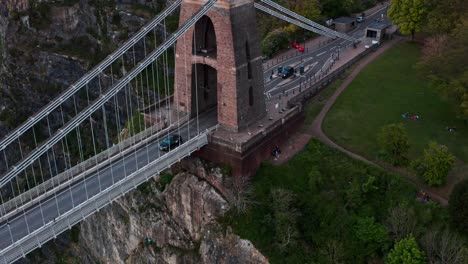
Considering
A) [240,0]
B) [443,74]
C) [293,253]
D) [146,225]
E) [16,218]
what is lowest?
[146,225]

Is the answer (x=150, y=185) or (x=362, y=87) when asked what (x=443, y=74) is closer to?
(x=362, y=87)

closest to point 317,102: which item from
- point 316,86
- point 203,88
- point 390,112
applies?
point 316,86

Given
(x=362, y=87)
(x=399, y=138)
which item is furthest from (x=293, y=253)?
(x=362, y=87)

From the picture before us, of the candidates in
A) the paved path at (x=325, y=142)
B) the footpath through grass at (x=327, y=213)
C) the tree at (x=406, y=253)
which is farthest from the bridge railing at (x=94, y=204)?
the tree at (x=406, y=253)

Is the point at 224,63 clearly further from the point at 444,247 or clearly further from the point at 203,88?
the point at 444,247

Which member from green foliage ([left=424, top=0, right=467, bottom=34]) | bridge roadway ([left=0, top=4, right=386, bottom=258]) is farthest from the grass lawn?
green foliage ([left=424, top=0, right=467, bottom=34])

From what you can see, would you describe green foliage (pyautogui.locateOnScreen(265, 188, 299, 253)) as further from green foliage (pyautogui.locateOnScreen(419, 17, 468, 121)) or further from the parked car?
the parked car

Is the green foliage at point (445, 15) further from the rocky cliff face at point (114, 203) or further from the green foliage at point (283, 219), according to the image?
the rocky cliff face at point (114, 203)
